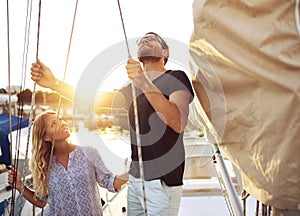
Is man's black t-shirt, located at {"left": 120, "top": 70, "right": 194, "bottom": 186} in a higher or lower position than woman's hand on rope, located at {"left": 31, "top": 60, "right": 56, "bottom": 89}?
lower

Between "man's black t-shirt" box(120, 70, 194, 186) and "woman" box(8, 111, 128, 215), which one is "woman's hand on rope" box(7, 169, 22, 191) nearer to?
"woman" box(8, 111, 128, 215)

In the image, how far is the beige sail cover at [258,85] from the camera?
2.97ft

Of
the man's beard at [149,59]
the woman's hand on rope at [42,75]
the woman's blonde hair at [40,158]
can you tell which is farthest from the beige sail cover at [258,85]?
the woman's blonde hair at [40,158]

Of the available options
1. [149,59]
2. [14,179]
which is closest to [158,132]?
[149,59]

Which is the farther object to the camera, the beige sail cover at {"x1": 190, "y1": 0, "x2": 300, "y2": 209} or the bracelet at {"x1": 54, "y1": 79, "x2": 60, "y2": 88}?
the bracelet at {"x1": 54, "y1": 79, "x2": 60, "y2": 88}

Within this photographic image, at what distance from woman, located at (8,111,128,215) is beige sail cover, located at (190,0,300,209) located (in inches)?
36.7

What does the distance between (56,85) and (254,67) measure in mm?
1017

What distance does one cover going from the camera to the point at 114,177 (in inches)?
76.7

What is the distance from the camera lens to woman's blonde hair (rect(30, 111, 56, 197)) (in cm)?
192

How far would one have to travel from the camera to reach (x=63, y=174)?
192 cm

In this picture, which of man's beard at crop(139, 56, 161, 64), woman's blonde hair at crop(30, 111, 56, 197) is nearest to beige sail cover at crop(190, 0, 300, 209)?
man's beard at crop(139, 56, 161, 64)

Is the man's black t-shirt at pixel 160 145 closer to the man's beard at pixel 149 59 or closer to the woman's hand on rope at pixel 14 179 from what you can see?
the man's beard at pixel 149 59

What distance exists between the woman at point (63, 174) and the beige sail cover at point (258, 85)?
0.93 metres

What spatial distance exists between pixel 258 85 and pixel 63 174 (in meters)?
1.21
